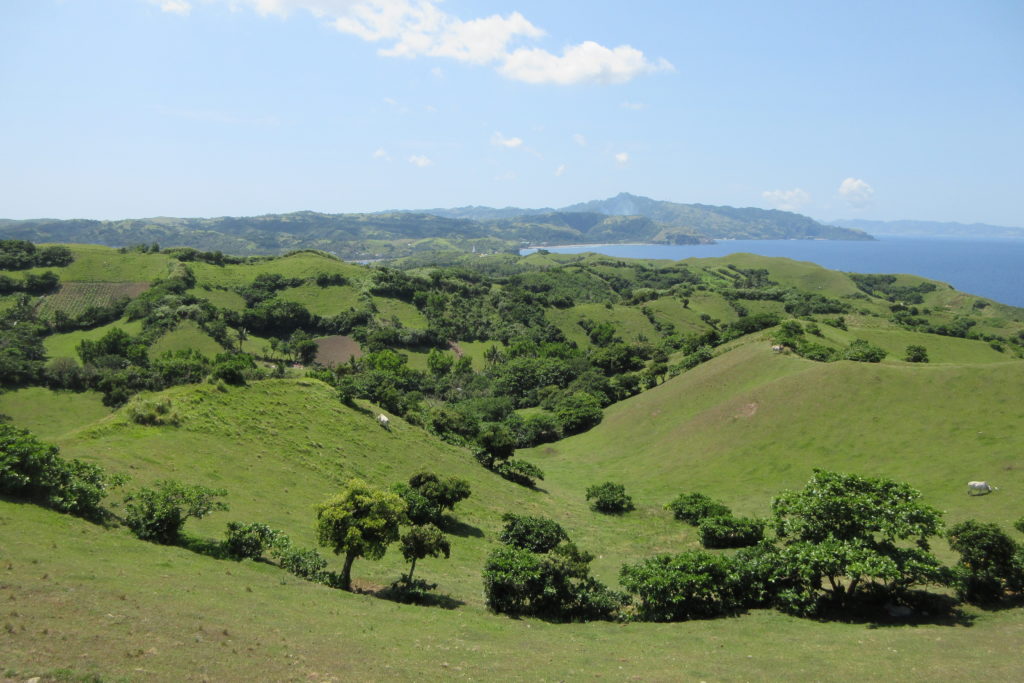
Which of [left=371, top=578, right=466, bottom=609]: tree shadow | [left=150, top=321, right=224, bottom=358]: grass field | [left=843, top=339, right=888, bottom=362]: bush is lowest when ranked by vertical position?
[left=150, top=321, right=224, bottom=358]: grass field

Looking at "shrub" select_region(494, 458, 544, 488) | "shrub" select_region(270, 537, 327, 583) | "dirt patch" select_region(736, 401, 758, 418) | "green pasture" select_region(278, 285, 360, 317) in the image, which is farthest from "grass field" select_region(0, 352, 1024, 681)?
"green pasture" select_region(278, 285, 360, 317)

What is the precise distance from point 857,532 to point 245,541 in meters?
32.2

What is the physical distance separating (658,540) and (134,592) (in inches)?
1520

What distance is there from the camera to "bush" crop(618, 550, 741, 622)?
1078 inches

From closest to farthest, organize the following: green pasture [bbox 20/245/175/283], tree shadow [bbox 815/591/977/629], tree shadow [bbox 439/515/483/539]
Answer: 1. tree shadow [bbox 815/591/977/629]
2. tree shadow [bbox 439/515/483/539]
3. green pasture [bbox 20/245/175/283]

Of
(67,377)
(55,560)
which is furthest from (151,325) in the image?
(55,560)

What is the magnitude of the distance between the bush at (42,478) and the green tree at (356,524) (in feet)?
37.7

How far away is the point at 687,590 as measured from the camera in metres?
27.5

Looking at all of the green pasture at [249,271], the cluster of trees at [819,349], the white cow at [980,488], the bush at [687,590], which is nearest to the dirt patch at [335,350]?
the green pasture at [249,271]

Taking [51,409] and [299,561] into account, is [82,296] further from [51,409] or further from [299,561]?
[299,561]

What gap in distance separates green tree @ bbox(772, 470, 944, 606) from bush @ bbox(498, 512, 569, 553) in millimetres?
15243

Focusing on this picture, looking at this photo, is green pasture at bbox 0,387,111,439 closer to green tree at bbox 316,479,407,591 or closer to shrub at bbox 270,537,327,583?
shrub at bbox 270,537,327,583

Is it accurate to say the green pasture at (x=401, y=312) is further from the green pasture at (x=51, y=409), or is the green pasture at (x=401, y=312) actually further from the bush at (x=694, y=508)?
the bush at (x=694, y=508)

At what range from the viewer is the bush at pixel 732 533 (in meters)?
41.1
